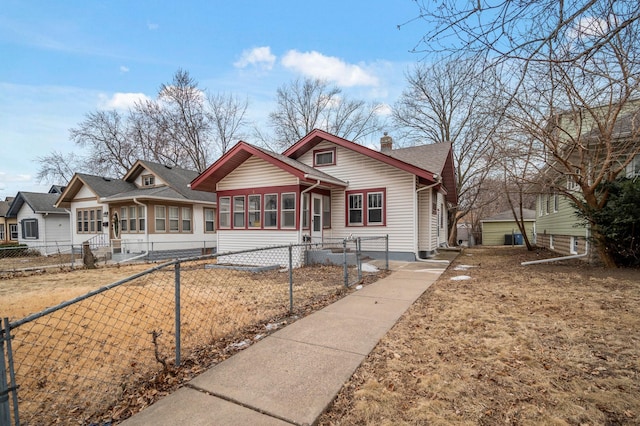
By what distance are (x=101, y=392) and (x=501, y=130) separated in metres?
10.4

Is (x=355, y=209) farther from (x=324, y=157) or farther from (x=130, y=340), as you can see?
(x=130, y=340)

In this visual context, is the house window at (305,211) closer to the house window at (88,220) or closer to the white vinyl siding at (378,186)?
the white vinyl siding at (378,186)

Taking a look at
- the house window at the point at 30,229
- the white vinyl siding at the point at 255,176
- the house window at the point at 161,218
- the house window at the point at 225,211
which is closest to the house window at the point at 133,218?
the house window at the point at 161,218

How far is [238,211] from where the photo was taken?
11938 mm

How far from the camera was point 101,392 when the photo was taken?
2.98 m

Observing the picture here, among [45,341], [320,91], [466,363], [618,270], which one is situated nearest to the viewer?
[466,363]

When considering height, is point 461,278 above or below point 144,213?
below

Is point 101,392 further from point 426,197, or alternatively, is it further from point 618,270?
point 426,197

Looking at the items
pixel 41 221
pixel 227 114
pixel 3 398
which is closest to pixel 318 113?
pixel 227 114

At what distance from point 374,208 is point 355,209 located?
78 cm

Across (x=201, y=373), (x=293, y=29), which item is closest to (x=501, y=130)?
(x=293, y=29)

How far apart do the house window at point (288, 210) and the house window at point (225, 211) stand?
2598mm

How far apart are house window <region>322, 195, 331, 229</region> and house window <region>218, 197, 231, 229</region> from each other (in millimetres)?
3745

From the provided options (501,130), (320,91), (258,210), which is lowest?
(258,210)
